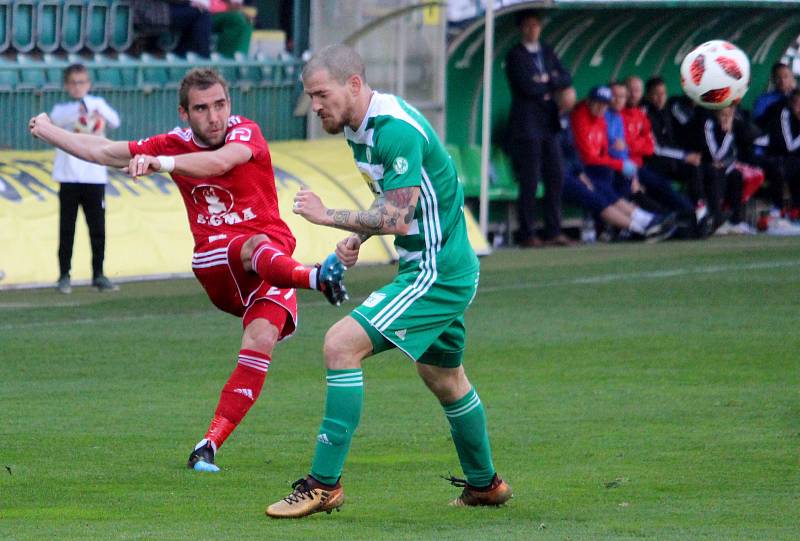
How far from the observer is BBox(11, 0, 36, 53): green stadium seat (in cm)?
1742

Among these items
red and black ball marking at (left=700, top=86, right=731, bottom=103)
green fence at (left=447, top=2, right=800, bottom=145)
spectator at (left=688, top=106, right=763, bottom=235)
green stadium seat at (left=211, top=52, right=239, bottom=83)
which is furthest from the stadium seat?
spectator at (left=688, top=106, right=763, bottom=235)

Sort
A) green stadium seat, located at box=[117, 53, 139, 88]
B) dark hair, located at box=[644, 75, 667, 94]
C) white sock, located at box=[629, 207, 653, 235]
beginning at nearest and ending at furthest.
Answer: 1. green stadium seat, located at box=[117, 53, 139, 88]
2. white sock, located at box=[629, 207, 653, 235]
3. dark hair, located at box=[644, 75, 667, 94]

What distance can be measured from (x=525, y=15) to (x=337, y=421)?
43.5 ft

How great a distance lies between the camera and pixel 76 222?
46.8 ft

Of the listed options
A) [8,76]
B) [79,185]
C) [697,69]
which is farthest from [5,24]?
[697,69]

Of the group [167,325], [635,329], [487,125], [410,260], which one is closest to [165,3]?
[487,125]

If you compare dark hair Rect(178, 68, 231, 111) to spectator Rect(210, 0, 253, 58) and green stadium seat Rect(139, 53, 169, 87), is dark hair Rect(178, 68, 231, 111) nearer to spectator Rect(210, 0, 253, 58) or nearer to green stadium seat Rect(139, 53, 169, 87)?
green stadium seat Rect(139, 53, 169, 87)

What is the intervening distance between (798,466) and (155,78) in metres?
11.6

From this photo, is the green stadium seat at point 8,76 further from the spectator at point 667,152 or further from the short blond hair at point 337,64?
the short blond hair at point 337,64

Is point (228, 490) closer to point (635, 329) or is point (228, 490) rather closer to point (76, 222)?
point (635, 329)

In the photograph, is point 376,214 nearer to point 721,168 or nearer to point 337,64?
point 337,64

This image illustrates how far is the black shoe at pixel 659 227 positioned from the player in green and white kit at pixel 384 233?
1316 centimetres

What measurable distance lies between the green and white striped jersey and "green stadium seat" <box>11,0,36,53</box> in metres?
11.8

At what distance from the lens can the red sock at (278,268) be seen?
7340 millimetres
